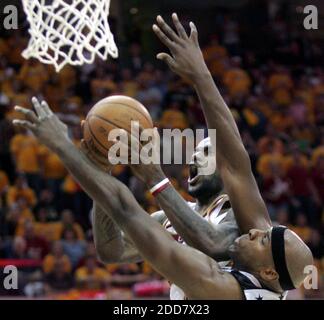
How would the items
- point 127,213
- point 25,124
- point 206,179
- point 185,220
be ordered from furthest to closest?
point 206,179, point 185,220, point 127,213, point 25,124

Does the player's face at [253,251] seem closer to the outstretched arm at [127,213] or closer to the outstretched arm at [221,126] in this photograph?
the outstretched arm at [221,126]

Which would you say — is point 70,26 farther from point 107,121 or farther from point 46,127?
point 46,127

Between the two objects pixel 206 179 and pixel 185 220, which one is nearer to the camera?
pixel 185 220

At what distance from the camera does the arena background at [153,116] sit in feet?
26.7

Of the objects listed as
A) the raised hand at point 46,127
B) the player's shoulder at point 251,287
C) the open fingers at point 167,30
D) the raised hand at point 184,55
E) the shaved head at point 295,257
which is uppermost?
the open fingers at point 167,30

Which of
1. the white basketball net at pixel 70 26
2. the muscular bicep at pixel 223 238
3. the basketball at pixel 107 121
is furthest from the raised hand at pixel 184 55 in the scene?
the white basketball net at pixel 70 26

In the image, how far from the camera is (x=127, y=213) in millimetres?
3238

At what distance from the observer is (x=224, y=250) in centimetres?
365

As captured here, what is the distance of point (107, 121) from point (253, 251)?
756 millimetres

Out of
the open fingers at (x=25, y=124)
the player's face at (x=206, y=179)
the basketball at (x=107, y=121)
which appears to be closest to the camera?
the open fingers at (x=25, y=124)

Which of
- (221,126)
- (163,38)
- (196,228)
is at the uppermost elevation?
(163,38)

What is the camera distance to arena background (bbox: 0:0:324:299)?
812 centimetres

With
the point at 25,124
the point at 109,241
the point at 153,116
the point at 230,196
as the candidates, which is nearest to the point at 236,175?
the point at 230,196

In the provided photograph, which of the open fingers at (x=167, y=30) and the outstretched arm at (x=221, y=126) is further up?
the open fingers at (x=167, y=30)
